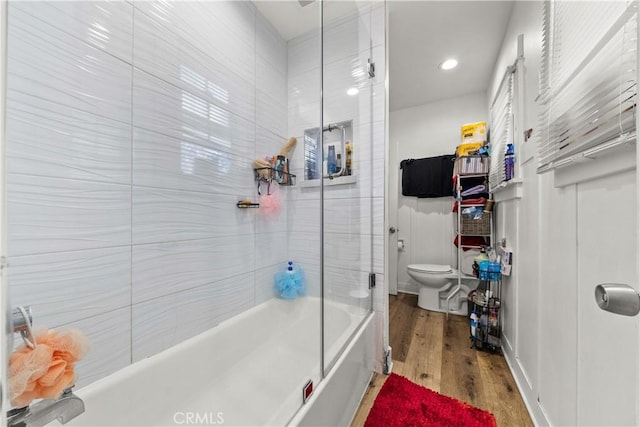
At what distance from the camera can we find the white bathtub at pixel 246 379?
0.93 meters

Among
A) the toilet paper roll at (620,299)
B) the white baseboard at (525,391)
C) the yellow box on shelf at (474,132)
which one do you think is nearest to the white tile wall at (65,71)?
the toilet paper roll at (620,299)

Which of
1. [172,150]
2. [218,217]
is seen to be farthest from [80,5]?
[218,217]

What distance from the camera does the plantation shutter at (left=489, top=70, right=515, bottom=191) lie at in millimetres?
1738

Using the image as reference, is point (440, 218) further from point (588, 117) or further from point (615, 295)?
point (615, 295)

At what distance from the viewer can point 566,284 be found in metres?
0.95

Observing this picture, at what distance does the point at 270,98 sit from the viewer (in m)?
1.83

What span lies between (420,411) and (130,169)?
1.80 meters

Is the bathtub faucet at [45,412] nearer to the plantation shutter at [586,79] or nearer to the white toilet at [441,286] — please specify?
the plantation shutter at [586,79]

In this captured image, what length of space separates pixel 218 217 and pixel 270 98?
0.99 metres

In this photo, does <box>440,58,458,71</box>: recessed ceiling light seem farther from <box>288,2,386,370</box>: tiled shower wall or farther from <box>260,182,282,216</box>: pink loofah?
<box>260,182,282,216</box>: pink loofah

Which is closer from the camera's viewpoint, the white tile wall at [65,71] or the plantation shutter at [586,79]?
the plantation shutter at [586,79]

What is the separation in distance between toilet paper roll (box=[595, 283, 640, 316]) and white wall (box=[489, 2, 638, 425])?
1.29ft

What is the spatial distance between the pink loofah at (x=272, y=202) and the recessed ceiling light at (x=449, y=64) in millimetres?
1976

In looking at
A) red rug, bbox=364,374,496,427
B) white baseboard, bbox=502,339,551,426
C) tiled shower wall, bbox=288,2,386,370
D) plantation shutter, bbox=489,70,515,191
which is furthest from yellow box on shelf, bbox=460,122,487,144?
red rug, bbox=364,374,496,427
